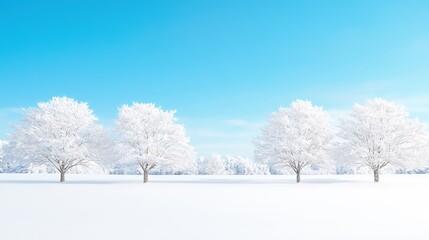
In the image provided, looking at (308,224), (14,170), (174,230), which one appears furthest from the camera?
(14,170)

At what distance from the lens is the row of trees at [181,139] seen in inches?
1941

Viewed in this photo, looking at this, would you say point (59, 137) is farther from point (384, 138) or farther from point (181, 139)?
point (384, 138)

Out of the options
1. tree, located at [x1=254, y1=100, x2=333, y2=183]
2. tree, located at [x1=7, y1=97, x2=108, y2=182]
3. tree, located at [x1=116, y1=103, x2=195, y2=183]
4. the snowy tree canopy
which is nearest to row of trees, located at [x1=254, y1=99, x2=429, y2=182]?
tree, located at [x1=254, y1=100, x2=333, y2=183]

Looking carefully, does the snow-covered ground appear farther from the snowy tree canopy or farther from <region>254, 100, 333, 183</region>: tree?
the snowy tree canopy

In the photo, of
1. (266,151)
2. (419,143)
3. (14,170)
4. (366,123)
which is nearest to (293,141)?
(266,151)

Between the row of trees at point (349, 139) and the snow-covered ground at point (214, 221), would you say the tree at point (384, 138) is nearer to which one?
the row of trees at point (349, 139)

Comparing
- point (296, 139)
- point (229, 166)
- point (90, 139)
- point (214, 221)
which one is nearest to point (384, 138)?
point (296, 139)

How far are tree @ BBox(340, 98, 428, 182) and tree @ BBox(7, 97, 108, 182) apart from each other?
109 ft

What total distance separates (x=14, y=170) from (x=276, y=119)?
93414mm

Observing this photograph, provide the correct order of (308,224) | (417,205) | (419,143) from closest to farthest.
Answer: (308,224) → (417,205) → (419,143)

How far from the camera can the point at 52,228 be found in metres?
13.5

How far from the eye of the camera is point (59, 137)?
168ft

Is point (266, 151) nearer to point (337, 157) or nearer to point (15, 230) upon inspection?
point (337, 157)

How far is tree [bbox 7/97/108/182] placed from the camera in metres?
49.7
